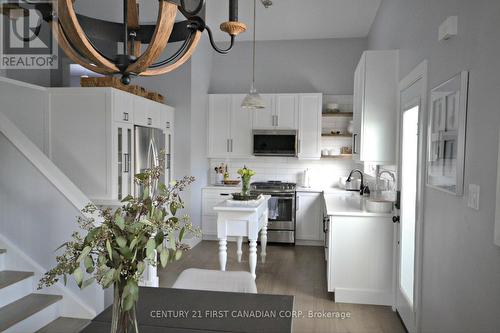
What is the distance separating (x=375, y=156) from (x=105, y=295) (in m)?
2.70

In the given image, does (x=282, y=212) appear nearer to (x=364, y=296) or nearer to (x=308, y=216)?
(x=308, y=216)

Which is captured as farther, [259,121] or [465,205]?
[259,121]

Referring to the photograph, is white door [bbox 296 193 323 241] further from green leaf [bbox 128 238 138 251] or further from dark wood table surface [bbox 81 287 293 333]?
green leaf [bbox 128 238 138 251]

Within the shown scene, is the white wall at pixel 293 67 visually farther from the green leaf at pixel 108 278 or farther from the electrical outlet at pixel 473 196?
the green leaf at pixel 108 278

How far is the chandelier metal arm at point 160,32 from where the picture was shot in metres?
1.06

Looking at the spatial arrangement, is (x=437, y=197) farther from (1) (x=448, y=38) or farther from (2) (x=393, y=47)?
(2) (x=393, y=47)

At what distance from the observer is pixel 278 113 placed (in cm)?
617

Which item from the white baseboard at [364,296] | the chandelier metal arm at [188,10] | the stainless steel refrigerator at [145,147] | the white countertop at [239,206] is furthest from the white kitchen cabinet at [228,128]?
the chandelier metal arm at [188,10]

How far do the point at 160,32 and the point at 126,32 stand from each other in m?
0.18

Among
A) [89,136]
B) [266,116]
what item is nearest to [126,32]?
[89,136]

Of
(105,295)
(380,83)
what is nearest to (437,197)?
(380,83)

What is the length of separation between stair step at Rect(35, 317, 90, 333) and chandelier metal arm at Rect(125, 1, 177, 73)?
8.34 ft

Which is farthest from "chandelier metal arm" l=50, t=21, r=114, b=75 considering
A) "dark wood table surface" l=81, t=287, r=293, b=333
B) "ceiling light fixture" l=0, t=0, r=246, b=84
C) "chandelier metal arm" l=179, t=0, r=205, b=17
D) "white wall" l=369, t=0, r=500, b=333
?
"white wall" l=369, t=0, r=500, b=333

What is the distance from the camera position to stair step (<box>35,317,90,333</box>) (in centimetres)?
294
